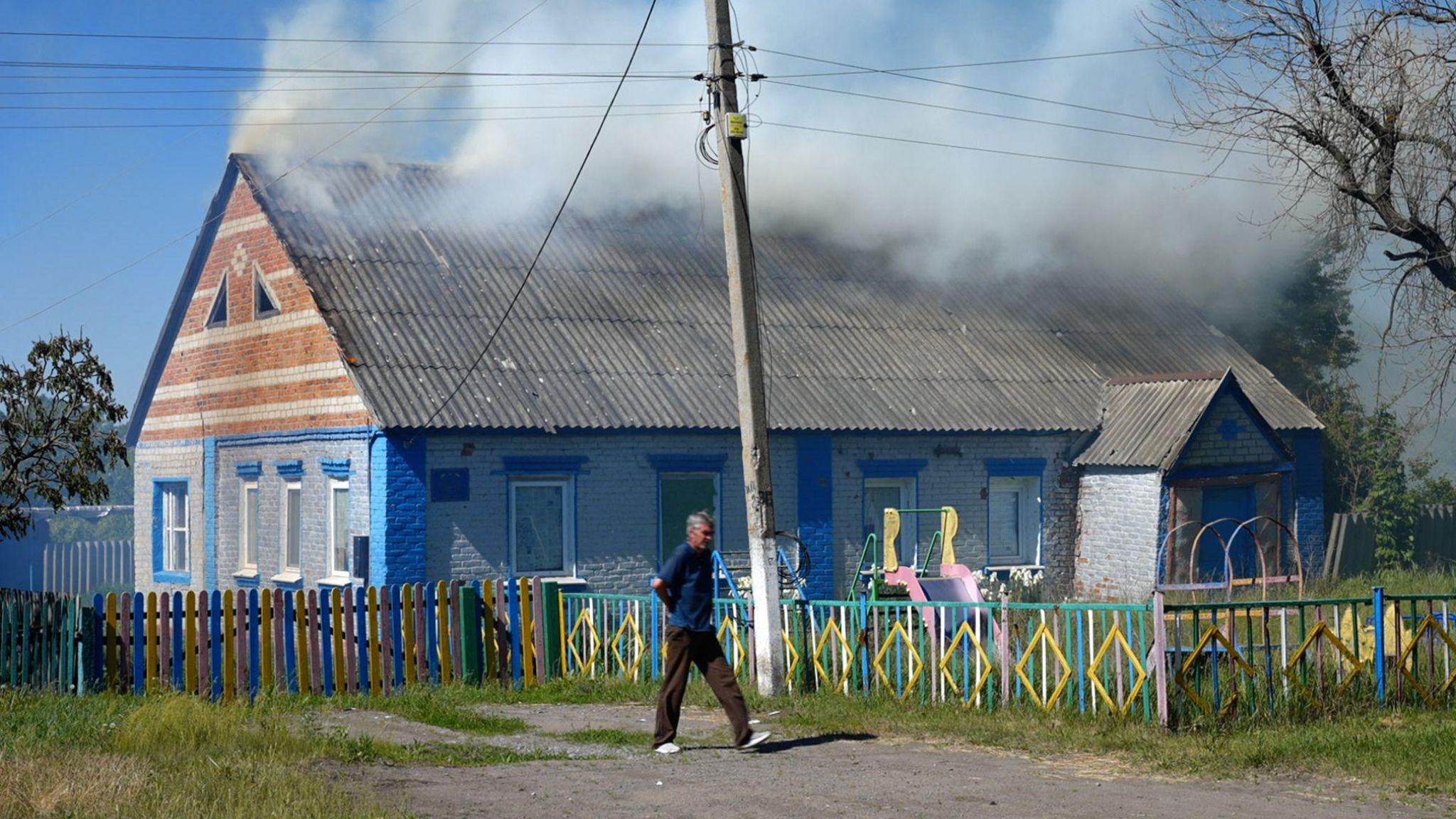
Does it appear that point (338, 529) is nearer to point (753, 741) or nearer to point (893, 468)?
point (893, 468)

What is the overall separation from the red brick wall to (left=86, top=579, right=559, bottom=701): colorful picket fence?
5.75m

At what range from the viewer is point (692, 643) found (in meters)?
11.0

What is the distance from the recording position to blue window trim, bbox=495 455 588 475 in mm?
20609

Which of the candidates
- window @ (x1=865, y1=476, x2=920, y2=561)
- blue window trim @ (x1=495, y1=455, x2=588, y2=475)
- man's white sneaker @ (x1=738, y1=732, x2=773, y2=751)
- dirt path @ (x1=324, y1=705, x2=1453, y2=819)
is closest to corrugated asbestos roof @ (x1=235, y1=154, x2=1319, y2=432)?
blue window trim @ (x1=495, y1=455, x2=588, y2=475)

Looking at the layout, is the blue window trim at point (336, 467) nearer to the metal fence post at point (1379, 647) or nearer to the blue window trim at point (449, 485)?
the blue window trim at point (449, 485)

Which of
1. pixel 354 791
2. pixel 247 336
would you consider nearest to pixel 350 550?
pixel 247 336

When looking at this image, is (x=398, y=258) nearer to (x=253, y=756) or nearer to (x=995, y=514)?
(x=995, y=514)

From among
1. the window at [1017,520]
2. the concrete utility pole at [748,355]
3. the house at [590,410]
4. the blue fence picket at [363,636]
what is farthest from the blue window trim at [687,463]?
the blue fence picket at [363,636]

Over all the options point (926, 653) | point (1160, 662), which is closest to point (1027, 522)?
point (926, 653)

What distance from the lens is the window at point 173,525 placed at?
2538cm

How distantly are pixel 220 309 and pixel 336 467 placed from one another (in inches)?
194

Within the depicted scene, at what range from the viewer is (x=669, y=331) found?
2373 cm

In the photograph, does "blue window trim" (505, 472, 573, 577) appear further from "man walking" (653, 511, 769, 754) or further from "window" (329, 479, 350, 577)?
"man walking" (653, 511, 769, 754)

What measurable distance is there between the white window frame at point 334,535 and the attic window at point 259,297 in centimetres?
302
